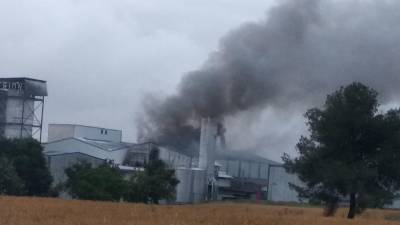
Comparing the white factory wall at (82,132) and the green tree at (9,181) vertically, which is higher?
the white factory wall at (82,132)

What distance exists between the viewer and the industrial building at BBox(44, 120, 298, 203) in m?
106

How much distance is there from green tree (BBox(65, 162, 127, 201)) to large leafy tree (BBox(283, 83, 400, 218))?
32255mm

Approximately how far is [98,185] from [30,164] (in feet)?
32.9

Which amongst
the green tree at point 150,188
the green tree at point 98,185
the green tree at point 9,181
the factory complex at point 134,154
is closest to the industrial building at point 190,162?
the factory complex at point 134,154

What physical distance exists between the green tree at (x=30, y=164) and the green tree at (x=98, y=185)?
4047 millimetres

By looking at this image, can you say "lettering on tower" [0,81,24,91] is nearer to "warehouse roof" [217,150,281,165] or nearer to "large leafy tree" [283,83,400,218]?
"warehouse roof" [217,150,281,165]

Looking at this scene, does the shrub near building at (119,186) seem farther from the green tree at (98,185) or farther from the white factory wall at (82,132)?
the white factory wall at (82,132)

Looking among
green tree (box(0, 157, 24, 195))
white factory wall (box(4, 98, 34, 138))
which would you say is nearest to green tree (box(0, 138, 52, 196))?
green tree (box(0, 157, 24, 195))

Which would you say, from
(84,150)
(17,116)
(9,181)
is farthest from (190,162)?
(9,181)

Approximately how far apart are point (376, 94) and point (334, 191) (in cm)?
663

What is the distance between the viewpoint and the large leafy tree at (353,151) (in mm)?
53906

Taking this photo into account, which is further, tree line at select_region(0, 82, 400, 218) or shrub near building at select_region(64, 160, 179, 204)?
shrub near building at select_region(64, 160, 179, 204)

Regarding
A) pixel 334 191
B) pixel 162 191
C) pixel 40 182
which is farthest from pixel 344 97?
pixel 40 182

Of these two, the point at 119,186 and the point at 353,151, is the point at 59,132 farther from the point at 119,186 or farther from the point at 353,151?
the point at 353,151
